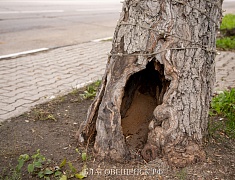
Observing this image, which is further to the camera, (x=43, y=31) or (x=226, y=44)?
(x=43, y=31)

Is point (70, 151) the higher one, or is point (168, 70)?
point (168, 70)

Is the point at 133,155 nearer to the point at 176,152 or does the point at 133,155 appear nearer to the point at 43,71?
the point at 176,152

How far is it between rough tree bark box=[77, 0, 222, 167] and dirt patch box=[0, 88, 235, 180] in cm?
9

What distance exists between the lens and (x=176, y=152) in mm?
2662

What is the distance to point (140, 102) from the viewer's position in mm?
3256

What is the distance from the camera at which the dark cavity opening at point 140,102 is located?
122 inches

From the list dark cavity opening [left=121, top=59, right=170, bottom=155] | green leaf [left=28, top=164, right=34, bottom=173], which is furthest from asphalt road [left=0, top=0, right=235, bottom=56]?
green leaf [left=28, top=164, right=34, bottom=173]

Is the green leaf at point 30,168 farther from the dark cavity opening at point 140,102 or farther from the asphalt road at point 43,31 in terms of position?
the asphalt road at point 43,31

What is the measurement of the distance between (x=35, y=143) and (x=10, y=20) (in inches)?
369

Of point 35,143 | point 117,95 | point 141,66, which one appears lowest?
point 35,143

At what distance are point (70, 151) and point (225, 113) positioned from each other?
6.43 ft

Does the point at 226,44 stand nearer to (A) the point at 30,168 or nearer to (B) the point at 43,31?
(B) the point at 43,31

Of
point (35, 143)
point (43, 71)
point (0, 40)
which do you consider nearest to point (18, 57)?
point (43, 71)

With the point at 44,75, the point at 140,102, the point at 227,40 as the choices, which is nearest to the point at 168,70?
the point at 140,102
